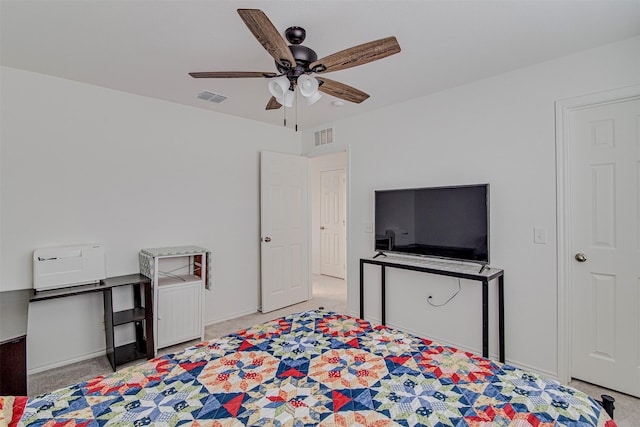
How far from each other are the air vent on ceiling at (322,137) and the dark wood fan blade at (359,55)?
7.51ft

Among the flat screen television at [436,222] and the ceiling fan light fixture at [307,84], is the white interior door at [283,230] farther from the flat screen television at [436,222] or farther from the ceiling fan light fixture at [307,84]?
the ceiling fan light fixture at [307,84]

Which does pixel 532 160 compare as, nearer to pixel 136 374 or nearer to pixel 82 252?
pixel 136 374

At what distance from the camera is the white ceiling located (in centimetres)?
180

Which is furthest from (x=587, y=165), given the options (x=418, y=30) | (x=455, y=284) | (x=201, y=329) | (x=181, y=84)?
(x=201, y=329)

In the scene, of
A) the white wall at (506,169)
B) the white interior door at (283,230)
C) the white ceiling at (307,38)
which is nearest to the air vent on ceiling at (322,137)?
the white interior door at (283,230)

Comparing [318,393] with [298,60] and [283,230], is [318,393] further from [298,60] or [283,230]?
[283,230]

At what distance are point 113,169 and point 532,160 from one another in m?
3.70

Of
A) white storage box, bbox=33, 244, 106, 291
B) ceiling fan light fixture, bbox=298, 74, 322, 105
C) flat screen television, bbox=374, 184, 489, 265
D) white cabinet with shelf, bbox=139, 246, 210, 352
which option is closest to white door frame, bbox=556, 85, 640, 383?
flat screen television, bbox=374, 184, 489, 265

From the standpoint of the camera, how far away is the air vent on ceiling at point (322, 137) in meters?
4.15

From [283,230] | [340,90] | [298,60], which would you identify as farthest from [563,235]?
[283,230]

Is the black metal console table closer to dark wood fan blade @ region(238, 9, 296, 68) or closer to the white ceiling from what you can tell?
the white ceiling

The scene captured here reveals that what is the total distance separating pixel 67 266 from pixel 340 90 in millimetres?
2550

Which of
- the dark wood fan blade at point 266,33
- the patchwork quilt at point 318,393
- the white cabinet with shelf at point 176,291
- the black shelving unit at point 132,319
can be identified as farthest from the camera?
the white cabinet with shelf at point 176,291

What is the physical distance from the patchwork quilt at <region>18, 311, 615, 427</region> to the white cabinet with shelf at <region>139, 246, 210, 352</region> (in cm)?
151
